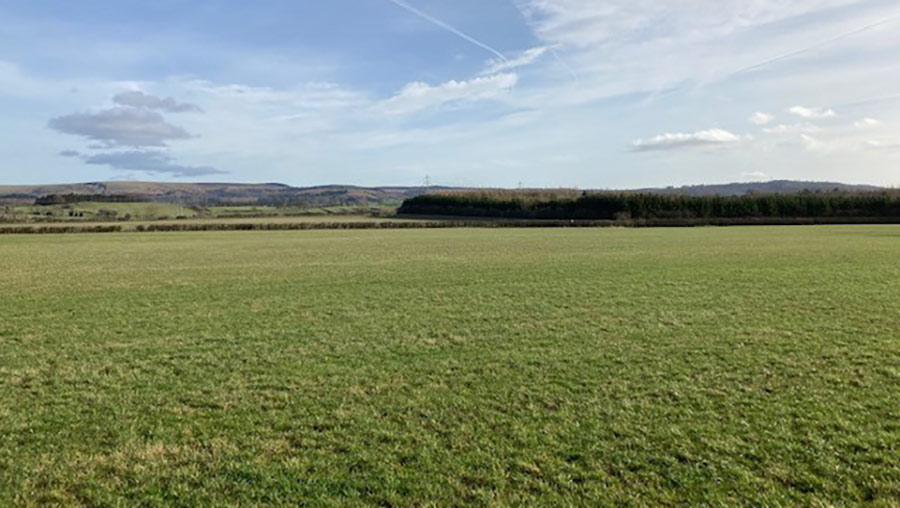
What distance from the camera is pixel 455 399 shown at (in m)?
8.09

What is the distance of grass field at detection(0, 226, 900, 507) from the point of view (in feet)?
18.4

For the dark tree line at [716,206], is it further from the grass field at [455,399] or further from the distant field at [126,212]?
the grass field at [455,399]

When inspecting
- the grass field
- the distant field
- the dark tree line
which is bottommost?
the grass field

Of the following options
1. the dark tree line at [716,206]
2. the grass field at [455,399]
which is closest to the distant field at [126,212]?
the dark tree line at [716,206]

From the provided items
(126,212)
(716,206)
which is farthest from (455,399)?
(126,212)

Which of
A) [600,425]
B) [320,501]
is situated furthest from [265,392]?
[600,425]

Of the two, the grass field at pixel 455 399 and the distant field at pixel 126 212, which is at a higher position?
the distant field at pixel 126 212

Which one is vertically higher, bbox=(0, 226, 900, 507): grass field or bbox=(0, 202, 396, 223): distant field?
bbox=(0, 202, 396, 223): distant field

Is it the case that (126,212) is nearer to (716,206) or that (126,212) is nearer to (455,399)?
(716,206)

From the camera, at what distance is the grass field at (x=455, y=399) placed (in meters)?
5.60

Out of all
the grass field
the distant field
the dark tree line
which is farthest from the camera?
the distant field

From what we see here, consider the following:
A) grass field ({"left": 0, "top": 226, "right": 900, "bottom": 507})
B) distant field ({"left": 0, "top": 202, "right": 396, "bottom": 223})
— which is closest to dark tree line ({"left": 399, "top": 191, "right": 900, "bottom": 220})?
distant field ({"left": 0, "top": 202, "right": 396, "bottom": 223})

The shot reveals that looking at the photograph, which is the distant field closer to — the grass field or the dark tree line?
the dark tree line

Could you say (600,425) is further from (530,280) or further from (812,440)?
(530,280)
